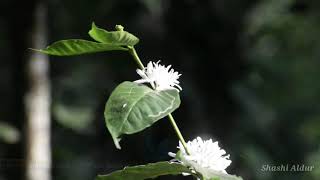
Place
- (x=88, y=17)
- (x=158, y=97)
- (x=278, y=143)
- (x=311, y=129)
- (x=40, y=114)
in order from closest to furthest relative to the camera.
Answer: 1. (x=158, y=97)
2. (x=40, y=114)
3. (x=88, y=17)
4. (x=278, y=143)
5. (x=311, y=129)

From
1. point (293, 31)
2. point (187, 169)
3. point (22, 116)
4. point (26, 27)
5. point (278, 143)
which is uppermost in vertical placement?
point (293, 31)

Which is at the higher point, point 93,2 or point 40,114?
point 93,2

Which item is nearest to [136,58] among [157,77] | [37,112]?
[157,77]

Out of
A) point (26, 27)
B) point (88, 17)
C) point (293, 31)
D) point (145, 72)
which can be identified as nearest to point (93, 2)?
point (88, 17)

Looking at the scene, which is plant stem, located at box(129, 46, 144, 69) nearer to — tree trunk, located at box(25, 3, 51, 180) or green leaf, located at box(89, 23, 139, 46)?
green leaf, located at box(89, 23, 139, 46)

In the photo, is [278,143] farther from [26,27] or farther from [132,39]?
[132,39]

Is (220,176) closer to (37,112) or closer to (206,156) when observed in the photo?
(206,156)

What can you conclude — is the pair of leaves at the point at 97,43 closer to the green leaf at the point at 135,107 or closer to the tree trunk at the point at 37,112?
the green leaf at the point at 135,107

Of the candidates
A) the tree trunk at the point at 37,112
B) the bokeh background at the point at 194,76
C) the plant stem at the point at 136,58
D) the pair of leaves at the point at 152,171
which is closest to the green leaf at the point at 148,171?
the pair of leaves at the point at 152,171
